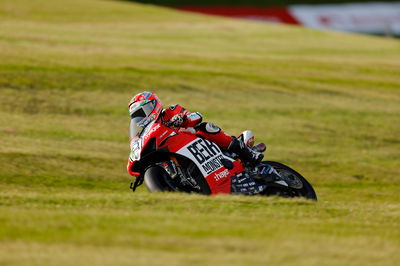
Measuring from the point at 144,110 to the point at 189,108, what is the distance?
9554 mm

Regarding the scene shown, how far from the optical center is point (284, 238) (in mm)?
7070

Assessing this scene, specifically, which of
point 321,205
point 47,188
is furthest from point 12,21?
point 321,205

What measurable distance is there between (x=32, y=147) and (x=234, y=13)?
30.7 meters

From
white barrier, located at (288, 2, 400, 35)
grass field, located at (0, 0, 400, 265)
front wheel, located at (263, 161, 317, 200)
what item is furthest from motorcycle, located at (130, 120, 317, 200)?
white barrier, located at (288, 2, 400, 35)

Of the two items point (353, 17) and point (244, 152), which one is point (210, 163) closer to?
point (244, 152)

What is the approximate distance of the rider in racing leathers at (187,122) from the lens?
10.2m

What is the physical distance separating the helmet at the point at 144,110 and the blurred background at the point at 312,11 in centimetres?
3427

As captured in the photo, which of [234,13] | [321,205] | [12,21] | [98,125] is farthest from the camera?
[234,13]

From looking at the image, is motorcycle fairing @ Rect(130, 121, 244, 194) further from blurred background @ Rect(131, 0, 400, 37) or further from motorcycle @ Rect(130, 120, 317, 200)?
blurred background @ Rect(131, 0, 400, 37)

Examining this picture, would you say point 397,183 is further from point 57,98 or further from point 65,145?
point 57,98

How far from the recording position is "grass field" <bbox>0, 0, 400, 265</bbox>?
6770 mm

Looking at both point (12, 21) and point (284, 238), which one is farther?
point (12, 21)

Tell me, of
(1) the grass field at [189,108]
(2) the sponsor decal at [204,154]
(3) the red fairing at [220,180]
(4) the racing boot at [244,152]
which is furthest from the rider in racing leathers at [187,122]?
(1) the grass field at [189,108]

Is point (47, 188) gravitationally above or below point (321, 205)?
below
